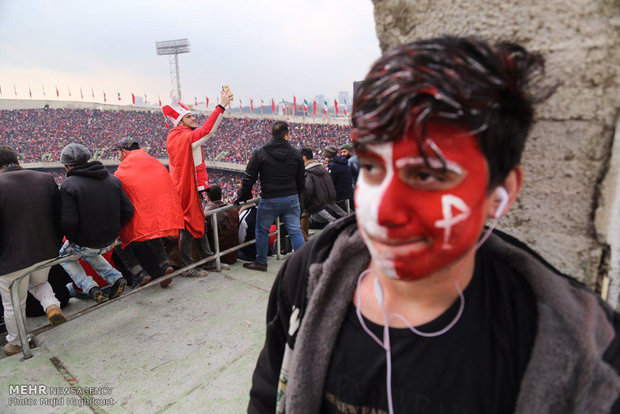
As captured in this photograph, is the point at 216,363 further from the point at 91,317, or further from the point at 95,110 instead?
the point at 95,110

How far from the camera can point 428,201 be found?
2.71 ft

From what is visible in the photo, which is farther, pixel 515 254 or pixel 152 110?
pixel 152 110

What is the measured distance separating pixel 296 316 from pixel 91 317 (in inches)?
132

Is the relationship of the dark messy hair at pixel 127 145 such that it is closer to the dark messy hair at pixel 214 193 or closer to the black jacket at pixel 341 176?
the dark messy hair at pixel 214 193

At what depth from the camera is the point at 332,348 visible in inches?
41.6

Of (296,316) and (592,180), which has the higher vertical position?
(592,180)

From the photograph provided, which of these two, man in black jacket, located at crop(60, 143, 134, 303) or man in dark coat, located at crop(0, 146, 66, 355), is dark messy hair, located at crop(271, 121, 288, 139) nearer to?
man in black jacket, located at crop(60, 143, 134, 303)

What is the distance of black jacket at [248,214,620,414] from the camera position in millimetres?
806

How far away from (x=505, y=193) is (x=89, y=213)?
3.44m

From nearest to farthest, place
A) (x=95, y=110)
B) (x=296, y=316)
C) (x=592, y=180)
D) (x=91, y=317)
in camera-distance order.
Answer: (x=296, y=316)
(x=592, y=180)
(x=91, y=317)
(x=95, y=110)

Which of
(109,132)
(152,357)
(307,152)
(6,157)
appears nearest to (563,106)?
(152,357)

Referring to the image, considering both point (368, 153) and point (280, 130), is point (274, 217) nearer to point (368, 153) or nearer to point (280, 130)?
point (280, 130)

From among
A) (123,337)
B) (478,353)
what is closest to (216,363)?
(123,337)

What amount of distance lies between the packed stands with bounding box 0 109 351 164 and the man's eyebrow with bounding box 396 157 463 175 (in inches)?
1225
